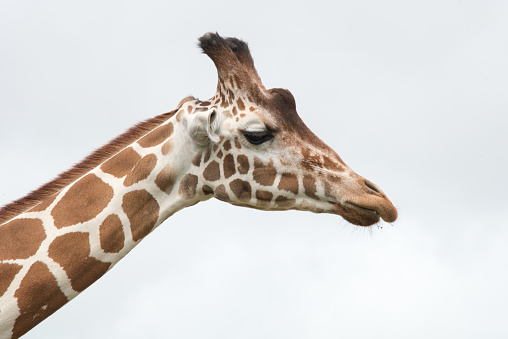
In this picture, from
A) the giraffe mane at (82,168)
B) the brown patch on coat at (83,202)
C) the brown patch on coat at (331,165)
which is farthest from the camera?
the giraffe mane at (82,168)

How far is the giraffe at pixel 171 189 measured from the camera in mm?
7285

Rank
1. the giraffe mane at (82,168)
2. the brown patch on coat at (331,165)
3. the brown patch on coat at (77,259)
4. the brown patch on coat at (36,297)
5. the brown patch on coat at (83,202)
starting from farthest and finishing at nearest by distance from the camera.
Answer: the giraffe mane at (82,168)
the brown patch on coat at (331,165)
the brown patch on coat at (83,202)
the brown patch on coat at (77,259)
the brown patch on coat at (36,297)

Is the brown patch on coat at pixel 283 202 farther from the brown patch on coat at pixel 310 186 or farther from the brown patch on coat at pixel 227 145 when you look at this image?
the brown patch on coat at pixel 227 145

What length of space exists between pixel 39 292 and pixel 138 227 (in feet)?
3.95

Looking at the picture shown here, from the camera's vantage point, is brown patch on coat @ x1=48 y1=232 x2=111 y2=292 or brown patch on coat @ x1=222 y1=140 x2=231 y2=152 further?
brown patch on coat @ x1=222 y1=140 x2=231 y2=152

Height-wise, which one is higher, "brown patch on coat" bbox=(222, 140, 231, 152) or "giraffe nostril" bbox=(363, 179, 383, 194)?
"giraffe nostril" bbox=(363, 179, 383, 194)

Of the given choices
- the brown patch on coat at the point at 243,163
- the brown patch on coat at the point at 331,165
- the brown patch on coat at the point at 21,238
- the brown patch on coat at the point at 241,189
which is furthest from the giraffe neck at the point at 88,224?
the brown patch on coat at the point at 331,165

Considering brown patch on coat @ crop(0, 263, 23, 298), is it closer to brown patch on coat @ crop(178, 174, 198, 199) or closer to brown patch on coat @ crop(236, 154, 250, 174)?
brown patch on coat @ crop(178, 174, 198, 199)

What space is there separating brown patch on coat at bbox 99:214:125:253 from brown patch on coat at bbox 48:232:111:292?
156 mm

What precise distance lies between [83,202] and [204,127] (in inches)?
61.1

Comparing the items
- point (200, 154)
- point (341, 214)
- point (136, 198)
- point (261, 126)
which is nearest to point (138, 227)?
point (136, 198)

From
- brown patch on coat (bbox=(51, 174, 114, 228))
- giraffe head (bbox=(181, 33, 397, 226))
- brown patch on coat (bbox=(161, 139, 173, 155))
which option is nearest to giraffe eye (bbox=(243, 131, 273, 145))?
giraffe head (bbox=(181, 33, 397, 226))

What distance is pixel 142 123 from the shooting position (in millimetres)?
8406

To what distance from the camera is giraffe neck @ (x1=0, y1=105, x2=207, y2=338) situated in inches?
281
